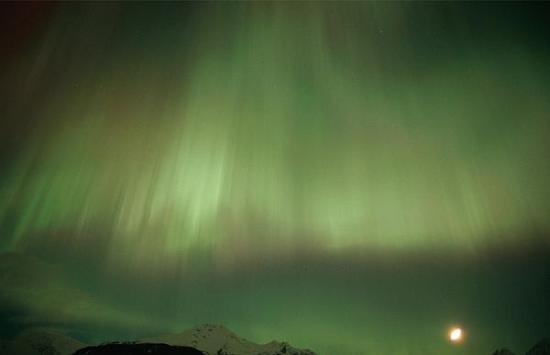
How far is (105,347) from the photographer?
199000mm

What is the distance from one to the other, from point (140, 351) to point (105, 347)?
690 inches

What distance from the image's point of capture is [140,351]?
198m
